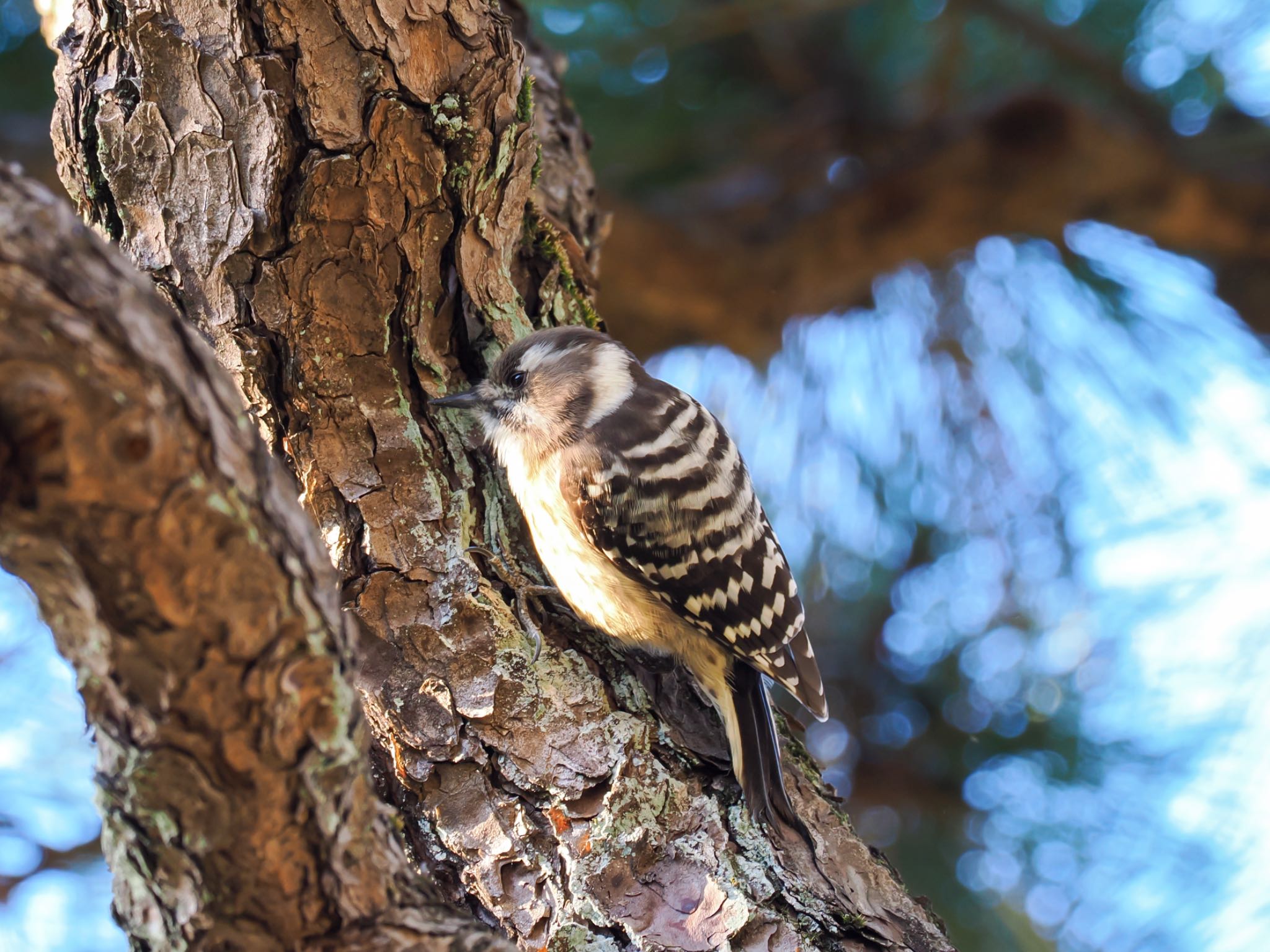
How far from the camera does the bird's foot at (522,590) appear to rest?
168 centimetres

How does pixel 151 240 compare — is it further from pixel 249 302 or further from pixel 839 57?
pixel 839 57

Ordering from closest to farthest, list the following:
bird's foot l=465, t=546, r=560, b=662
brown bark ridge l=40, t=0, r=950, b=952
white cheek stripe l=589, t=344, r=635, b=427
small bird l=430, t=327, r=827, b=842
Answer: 1. brown bark ridge l=40, t=0, r=950, b=952
2. bird's foot l=465, t=546, r=560, b=662
3. small bird l=430, t=327, r=827, b=842
4. white cheek stripe l=589, t=344, r=635, b=427

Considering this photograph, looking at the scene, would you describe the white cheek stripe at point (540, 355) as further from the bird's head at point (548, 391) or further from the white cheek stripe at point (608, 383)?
the white cheek stripe at point (608, 383)

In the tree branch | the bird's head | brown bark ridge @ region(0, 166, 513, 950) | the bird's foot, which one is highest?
the tree branch

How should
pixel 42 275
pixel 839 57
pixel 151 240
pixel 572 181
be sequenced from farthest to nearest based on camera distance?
pixel 839 57 < pixel 572 181 < pixel 151 240 < pixel 42 275

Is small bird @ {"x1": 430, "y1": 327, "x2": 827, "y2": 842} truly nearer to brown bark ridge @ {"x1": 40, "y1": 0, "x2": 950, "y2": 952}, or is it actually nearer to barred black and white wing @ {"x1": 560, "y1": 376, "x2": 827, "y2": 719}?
barred black and white wing @ {"x1": 560, "y1": 376, "x2": 827, "y2": 719}

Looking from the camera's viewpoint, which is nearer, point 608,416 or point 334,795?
point 334,795

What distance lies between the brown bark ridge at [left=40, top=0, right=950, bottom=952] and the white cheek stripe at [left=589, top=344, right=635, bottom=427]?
521mm

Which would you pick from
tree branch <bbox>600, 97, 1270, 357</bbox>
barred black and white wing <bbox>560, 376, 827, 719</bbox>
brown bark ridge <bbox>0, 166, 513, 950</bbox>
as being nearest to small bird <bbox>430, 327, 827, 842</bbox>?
barred black and white wing <bbox>560, 376, 827, 719</bbox>

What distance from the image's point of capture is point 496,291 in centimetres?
187

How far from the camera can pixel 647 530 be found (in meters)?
1.98

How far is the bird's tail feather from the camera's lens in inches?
61.4

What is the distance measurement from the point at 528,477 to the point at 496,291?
1.24 ft

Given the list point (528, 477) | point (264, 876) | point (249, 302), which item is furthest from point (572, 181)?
point (264, 876)
